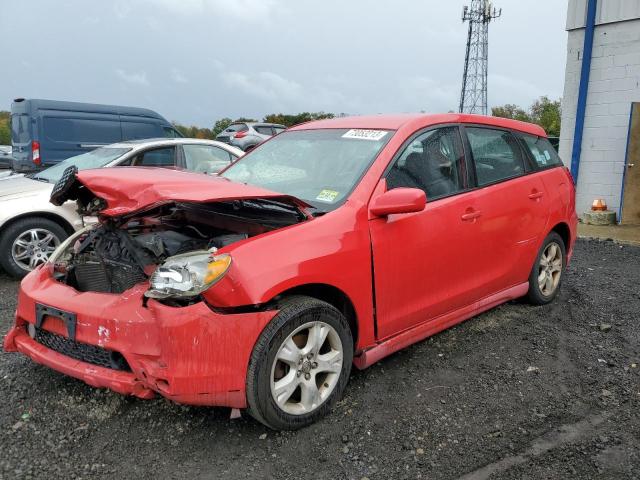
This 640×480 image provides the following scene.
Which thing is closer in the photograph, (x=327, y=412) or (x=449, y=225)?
(x=327, y=412)

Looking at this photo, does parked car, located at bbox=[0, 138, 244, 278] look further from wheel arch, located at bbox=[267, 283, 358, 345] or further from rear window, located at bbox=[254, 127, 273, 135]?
rear window, located at bbox=[254, 127, 273, 135]

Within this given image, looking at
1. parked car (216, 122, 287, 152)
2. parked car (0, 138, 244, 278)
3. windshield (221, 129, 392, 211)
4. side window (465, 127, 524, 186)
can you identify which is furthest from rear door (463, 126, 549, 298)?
parked car (216, 122, 287, 152)

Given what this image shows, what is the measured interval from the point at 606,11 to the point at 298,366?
8624mm

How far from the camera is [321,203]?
10.4 ft

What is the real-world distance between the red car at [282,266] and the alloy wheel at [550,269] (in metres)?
0.66

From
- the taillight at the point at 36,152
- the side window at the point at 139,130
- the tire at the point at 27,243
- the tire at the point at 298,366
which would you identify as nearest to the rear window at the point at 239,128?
the side window at the point at 139,130

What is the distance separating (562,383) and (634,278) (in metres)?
3.09

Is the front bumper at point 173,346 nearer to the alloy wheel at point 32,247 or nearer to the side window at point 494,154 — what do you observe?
the side window at point 494,154

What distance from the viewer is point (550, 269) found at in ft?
15.5

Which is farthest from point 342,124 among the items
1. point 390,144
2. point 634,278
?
point 634,278

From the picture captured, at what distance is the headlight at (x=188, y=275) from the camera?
8.24 feet

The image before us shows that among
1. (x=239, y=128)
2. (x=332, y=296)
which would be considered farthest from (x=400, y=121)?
(x=239, y=128)

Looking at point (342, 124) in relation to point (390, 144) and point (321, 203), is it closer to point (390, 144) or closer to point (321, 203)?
point (390, 144)

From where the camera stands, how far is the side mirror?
2988mm
